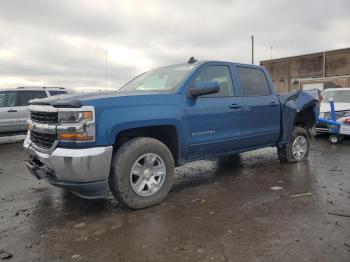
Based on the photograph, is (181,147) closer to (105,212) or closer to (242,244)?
(105,212)

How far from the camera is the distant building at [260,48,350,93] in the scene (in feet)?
102

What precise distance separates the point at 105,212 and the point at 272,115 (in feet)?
11.5

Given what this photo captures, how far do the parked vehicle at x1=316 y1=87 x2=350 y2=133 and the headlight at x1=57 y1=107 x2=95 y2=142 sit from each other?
8.61 meters

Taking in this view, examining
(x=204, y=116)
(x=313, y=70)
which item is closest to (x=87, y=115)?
(x=204, y=116)

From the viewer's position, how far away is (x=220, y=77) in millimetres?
5480

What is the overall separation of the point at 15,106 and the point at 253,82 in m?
8.74

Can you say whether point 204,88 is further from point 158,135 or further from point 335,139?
point 335,139

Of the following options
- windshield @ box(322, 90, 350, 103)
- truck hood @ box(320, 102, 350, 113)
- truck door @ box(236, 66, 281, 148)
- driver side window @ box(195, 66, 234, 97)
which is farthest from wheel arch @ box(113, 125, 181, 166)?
windshield @ box(322, 90, 350, 103)

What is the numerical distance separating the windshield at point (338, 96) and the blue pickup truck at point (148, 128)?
6575 mm

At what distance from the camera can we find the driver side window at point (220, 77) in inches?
206

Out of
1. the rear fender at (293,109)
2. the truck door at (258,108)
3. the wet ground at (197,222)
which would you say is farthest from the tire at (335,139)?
the truck door at (258,108)

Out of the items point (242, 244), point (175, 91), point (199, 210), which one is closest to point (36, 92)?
point (175, 91)

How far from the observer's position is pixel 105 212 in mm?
4285

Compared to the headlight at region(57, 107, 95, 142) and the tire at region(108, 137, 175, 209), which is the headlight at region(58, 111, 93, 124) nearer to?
the headlight at region(57, 107, 95, 142)
